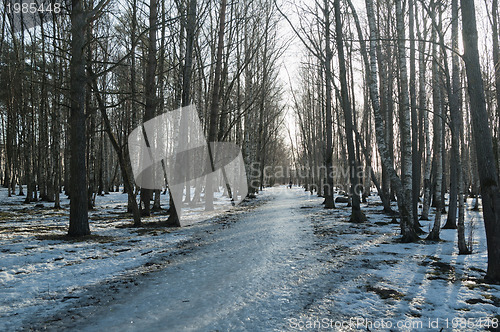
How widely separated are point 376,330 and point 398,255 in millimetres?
3472

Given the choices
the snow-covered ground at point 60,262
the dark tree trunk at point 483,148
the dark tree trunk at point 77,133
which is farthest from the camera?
the dark tree trunk at point 77,133

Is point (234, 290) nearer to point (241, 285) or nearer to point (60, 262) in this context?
point (241, 285)

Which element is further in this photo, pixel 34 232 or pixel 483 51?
pixel 483 51

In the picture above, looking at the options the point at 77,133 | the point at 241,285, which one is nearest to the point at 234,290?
the point at 241,285

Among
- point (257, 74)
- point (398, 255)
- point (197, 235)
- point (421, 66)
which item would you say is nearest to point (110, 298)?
point (197, 235)

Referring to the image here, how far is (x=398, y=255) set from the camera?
19.3 ft

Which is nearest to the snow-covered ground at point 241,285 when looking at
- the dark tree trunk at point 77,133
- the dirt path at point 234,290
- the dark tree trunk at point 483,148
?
the dirt path at point 234,290

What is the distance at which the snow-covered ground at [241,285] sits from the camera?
3057 millimetres

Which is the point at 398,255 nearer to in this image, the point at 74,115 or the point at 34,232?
the point at 74,115

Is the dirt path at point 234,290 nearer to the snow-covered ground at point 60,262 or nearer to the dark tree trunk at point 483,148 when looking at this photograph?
the snow-covered ground at point 60,262

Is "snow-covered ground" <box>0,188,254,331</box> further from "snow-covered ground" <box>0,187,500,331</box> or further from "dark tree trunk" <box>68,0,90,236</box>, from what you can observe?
"dark tree trunk" <box>68,0,90,236</box>

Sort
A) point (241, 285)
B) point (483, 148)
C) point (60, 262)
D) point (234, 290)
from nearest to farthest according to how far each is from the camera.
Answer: point (234, 290), point (241, 285), point (483, 148), point (60, 262)

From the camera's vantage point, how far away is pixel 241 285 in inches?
159

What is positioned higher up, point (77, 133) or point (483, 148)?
point (77, 133)
